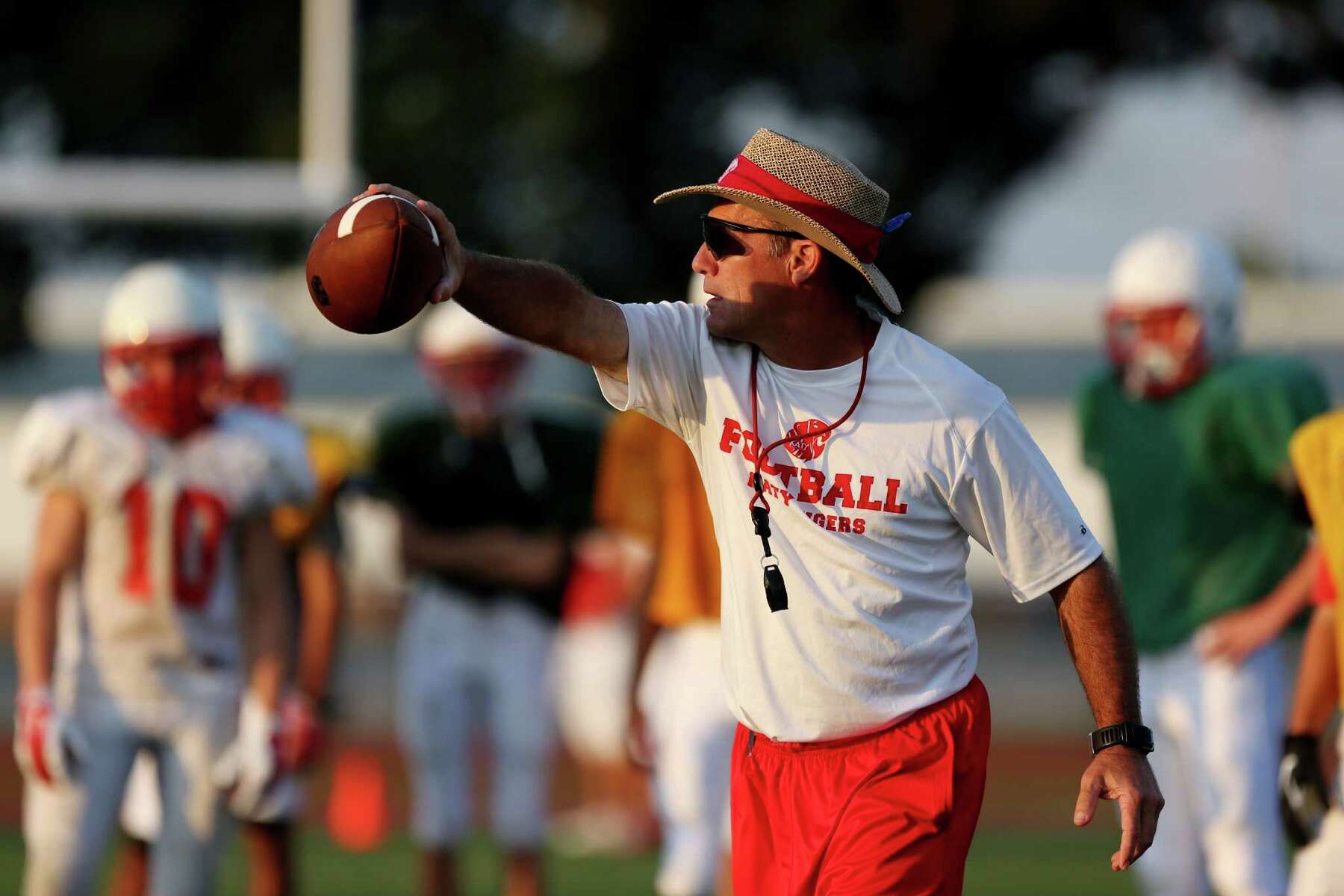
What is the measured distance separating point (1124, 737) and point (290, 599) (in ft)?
13.8

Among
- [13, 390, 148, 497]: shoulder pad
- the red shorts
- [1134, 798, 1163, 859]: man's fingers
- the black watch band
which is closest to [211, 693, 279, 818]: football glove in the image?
[13, 390, 148, 497]: shoulder pad

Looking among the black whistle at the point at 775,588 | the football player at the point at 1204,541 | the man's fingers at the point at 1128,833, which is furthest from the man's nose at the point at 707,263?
the football player at the point at 1204,541

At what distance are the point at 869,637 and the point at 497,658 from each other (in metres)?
4.00

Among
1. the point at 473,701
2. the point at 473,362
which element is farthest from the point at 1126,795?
the point at 473,362

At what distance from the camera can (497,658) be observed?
316 inches

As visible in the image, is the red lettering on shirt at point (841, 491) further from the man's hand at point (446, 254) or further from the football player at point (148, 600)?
the football player at point (148, 600)

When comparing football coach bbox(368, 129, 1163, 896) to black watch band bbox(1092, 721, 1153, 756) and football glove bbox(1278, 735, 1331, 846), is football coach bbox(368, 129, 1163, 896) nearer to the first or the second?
black watch band bbox(1092, 721, 1153, 756)

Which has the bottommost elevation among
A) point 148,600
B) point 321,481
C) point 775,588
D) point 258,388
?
point 775,588

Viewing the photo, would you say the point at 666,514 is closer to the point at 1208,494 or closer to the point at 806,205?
the point at 1208,494

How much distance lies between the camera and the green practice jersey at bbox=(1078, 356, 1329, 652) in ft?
21.5

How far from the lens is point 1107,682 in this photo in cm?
412

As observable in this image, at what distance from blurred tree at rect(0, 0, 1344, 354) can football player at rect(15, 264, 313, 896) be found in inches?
515

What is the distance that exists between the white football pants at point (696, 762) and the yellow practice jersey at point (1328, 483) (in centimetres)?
238

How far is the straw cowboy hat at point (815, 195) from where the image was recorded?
4156mm
